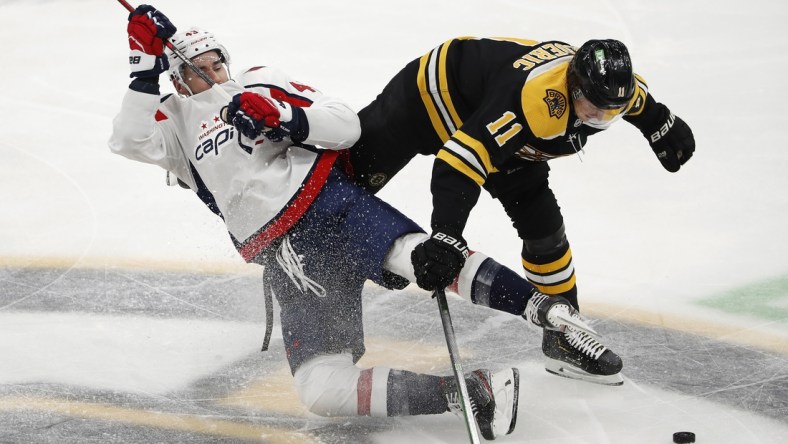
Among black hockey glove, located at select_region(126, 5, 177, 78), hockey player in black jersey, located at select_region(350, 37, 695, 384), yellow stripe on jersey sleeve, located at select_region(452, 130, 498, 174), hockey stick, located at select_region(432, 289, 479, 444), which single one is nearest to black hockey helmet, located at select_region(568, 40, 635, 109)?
hockey player in black jersey, located at select_region(350, 37, 695, 384)

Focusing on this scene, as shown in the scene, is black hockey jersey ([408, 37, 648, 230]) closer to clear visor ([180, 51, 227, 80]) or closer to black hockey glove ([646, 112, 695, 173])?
black hockey glove ([646, 112, 695, 173])

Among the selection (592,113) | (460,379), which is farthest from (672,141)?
(460,379)

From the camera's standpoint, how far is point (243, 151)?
306cm

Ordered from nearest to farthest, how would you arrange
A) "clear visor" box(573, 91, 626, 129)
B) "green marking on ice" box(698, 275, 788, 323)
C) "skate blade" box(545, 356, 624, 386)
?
"clear visor" box(573, 91, 626, 129)
"skate blade" box(545, 356, 624, 386)
"green marking on ice" box(698, 275, 788, 323)

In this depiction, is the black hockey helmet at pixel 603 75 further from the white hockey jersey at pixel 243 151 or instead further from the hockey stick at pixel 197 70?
the hockey stick at pixel 197 70

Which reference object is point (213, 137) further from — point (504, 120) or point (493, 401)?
point (493, 401)

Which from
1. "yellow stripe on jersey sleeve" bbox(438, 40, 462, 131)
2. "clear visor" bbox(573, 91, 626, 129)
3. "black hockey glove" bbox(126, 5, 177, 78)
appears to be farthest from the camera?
"yellow stripe on jersey sleeve" bbox(438, 40, 462, 131)

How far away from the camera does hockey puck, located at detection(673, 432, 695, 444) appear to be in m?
2.81

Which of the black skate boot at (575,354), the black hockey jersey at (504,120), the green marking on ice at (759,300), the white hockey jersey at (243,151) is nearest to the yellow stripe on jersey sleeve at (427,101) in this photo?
the black hockey jersey at (504,120)

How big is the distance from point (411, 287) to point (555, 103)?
1.37 meters

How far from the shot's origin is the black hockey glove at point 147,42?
2.91 metres

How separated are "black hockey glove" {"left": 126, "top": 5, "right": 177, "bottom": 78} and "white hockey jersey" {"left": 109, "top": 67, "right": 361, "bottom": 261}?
0.08m

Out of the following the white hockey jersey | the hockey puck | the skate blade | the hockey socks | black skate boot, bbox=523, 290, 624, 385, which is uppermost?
the white hockey jersey

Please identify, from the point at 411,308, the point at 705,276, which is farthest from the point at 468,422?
the point at 705,276
